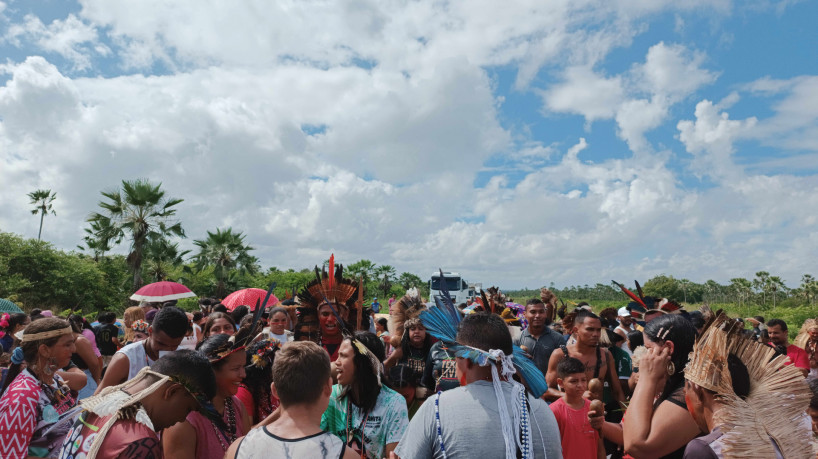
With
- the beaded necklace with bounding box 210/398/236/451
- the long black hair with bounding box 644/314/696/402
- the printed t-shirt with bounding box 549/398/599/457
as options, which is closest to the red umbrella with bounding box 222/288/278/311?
the beaded necklace with bounding box 210/398/236/451

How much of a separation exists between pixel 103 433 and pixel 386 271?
151ft

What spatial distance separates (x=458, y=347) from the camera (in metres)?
2.56

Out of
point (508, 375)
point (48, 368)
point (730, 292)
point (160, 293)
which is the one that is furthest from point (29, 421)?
point (730, 292)

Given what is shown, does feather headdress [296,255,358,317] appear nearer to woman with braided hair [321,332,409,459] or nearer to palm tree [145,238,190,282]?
woman with braided hair [321,332,409,459]

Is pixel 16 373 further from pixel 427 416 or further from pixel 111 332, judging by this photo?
pixel 111 332

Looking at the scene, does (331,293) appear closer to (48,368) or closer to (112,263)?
(48,368)

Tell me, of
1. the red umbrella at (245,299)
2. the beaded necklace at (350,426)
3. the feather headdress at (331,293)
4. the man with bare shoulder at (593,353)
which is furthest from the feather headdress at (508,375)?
the red umbrella at (245,299)

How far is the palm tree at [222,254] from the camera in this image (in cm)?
2709

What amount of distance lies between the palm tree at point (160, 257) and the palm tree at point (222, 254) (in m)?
1.58

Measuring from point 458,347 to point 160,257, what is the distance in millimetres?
24750

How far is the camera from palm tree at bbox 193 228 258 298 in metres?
27.1

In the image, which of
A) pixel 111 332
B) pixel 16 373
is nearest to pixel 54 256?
pixel 111 332

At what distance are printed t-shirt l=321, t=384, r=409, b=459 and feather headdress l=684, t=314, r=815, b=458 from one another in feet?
5.82

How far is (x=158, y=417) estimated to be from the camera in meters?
2.37
